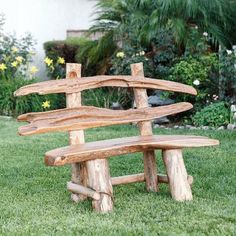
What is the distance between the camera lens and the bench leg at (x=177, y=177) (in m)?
4.90

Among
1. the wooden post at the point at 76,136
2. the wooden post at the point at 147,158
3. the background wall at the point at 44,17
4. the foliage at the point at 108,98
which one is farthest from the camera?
the background wall at the point at 44,17

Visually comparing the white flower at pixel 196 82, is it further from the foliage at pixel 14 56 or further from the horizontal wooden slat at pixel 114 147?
the horizontal wooden slat at pixel 114 147

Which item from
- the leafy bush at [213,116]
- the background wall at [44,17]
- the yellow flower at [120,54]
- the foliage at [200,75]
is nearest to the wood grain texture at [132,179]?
the leafy bush at [213,116]

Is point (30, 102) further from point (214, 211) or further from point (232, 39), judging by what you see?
point (214, 211)

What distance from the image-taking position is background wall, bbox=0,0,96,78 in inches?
560

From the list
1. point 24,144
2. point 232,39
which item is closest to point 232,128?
point 232,39

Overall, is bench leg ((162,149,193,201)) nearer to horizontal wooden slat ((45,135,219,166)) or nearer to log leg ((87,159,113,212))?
horizontal wooden slat ((45,135,219,166))

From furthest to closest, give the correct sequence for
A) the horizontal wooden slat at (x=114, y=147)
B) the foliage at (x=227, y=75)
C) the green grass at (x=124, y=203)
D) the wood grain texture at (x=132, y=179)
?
1. the foliage at (x=227, y=75)
2. the wood grain texture at (x=132, y=179)
3. the horizontal wooden slat at (x=114, y=147)
4. the green grass at (x=124, y=203)

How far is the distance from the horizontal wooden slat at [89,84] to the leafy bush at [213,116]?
3995 mm

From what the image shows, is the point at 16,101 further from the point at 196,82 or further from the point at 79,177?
the point at 79,177

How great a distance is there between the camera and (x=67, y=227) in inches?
165

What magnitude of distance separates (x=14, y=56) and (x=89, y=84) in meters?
7.79

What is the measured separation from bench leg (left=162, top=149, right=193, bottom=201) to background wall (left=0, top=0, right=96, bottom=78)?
9383 mm

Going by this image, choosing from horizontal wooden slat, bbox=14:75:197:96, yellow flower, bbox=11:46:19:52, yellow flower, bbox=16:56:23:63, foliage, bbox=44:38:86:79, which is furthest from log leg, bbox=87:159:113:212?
foliage, bbox=44:38:86:79
